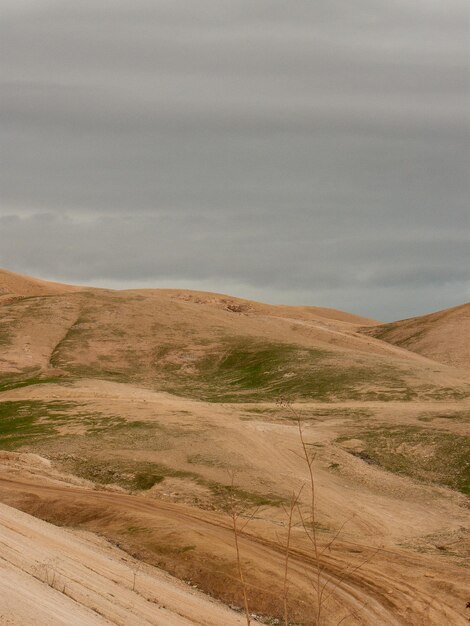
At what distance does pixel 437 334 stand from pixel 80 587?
98.9 meters

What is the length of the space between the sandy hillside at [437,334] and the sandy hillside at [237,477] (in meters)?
28.5

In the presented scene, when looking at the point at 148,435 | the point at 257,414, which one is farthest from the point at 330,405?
the point at 148,435

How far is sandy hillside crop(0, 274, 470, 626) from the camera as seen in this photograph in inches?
828

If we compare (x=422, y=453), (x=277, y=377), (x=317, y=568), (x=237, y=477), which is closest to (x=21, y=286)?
(x=277, y=377)

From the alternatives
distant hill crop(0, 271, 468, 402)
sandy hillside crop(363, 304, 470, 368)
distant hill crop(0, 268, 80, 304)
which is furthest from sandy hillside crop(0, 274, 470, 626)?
distant hill crop(0, 268, 80, 304)

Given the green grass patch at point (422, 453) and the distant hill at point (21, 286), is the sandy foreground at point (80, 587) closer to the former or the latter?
the green grass patch at point (422, 453)

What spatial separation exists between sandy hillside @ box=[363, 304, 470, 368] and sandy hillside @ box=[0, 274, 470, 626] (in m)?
28.5

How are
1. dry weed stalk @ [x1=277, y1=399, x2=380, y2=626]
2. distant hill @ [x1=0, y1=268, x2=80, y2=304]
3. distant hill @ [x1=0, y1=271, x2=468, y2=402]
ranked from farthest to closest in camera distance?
distant hill @ [x1=0, y1=268, x2=80, y2=304]
distant hill @ [x1=0, y1=271, x2=468, y2=402]
dry weed stalk @ [x1=277, y1=399, x2=380, y2=626]

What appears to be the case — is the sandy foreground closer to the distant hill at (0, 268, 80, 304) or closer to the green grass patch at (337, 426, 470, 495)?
the green grass patch at (337, 426, 470, 495)

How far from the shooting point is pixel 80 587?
17.0 m

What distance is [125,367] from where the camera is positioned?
77188mm

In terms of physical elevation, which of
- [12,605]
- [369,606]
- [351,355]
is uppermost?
[351,355]

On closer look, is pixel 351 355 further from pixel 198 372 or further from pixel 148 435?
pixel 148 435

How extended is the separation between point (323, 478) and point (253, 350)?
42.7 meters
